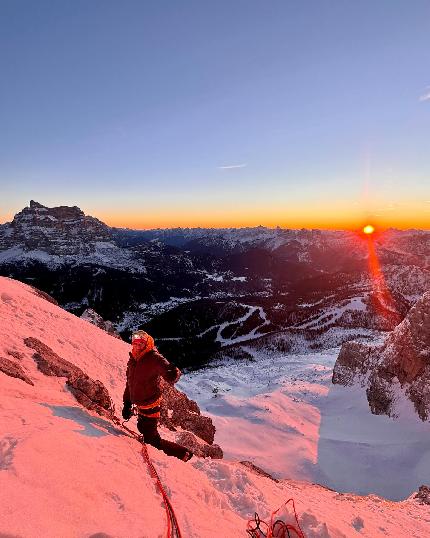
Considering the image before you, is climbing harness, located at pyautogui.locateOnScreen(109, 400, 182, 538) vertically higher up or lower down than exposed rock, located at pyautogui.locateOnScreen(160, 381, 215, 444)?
higher up

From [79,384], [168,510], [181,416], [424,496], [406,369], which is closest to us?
[168,510]

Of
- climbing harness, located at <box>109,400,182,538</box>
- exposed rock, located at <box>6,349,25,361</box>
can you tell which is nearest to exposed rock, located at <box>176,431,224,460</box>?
exposed rock, located at <box>6,349,25,361</box>

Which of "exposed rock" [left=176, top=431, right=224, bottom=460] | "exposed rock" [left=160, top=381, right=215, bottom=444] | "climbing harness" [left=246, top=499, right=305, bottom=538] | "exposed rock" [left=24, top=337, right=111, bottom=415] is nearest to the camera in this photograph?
"climbing harness" [left=246, top=499, right=305, bottom=538]

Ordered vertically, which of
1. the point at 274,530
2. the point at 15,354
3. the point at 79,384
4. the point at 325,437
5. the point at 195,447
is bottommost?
the point at 325,437

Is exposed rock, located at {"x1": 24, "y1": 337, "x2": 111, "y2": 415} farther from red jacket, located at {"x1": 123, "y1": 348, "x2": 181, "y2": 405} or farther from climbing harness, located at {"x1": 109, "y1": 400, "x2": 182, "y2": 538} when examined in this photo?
climbing harness, located at {"x1": 109, "y1": 400, "x2": 182, "y2": 538}

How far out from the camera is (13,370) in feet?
31.6

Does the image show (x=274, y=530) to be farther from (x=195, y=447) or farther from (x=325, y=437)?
(x=325, y=437)

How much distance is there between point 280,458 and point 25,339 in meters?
18.8

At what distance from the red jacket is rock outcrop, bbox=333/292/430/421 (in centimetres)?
2952

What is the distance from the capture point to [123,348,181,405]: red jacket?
7.70 m

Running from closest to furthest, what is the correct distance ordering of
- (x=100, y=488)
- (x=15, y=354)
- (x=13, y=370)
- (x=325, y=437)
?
(x=100, y=488), (x=13, y=370), (x=15, y=354), (x=325, y=437)

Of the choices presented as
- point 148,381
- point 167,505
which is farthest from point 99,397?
point 167,505

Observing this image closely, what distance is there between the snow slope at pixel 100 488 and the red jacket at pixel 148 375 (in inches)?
35.2

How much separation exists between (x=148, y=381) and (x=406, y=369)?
107 feet
